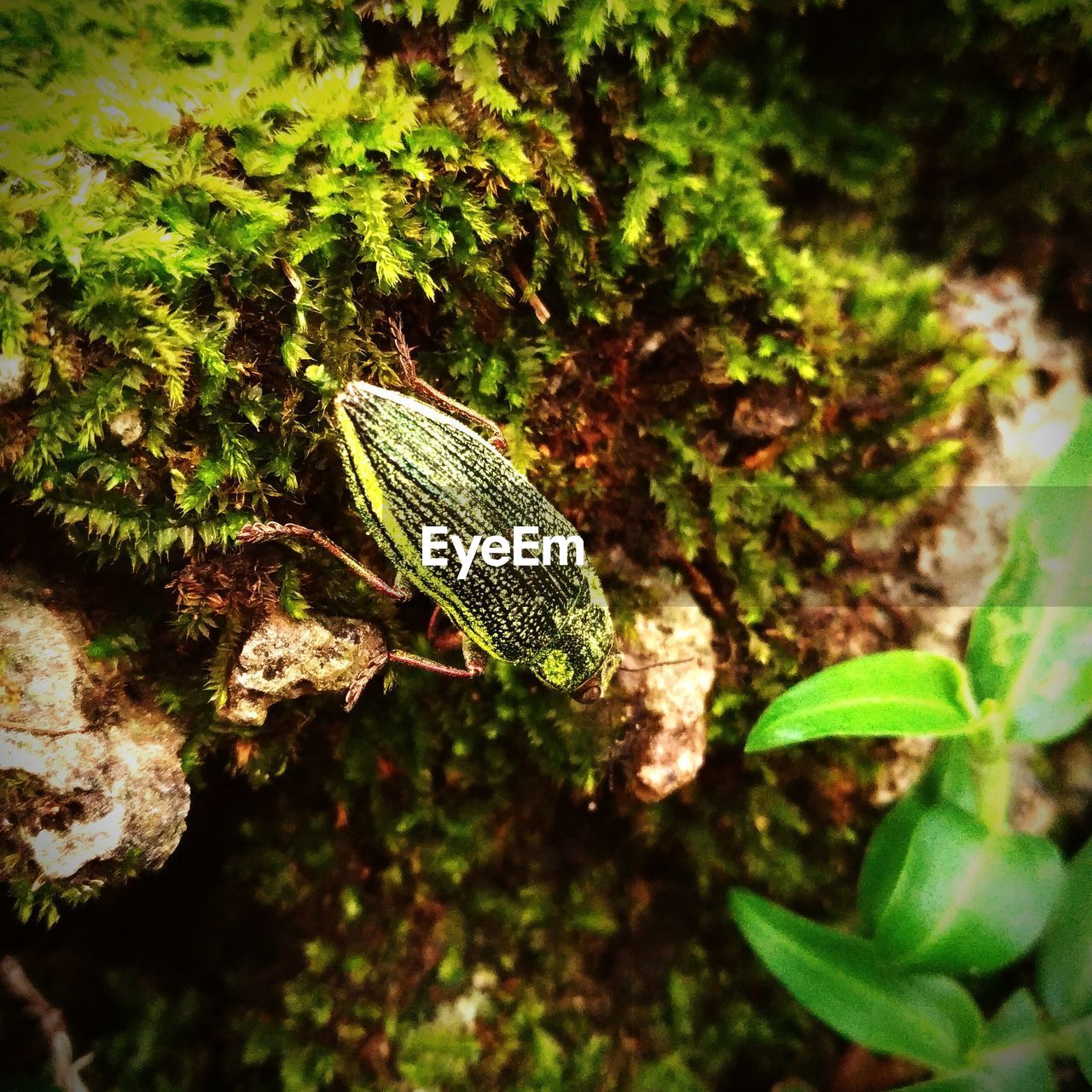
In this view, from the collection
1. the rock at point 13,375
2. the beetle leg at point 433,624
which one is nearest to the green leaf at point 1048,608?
the beetle leg at point 433,624

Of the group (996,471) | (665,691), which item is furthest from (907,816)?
(996,471)

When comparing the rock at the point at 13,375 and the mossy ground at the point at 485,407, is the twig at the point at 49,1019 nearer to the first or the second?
the mossy ground at the point at 485,407

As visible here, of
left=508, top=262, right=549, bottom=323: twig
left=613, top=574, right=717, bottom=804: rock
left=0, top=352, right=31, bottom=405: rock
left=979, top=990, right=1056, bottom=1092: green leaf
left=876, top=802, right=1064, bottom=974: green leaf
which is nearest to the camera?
left=0, top=352, right=31, bottom=405: rock

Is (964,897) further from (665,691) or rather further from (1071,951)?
(665,691)

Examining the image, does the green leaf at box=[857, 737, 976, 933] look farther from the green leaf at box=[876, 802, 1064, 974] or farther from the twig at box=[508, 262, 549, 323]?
the twig at box=[508, 262, 549, 323]

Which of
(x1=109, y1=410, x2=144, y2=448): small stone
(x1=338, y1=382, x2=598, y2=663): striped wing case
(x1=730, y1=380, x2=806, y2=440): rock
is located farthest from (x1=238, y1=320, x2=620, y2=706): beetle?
(x1=730, y1=380, x2=806, y2=440): rock

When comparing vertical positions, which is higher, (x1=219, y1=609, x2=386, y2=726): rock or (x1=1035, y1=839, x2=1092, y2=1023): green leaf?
(x1=1035, y1=839, x2=1092, y2=1023): green leaf

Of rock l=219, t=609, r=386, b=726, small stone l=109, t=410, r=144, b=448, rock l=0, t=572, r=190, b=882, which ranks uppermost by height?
small stone l=109, t=410, r=144, b=448
